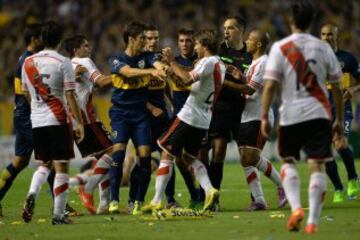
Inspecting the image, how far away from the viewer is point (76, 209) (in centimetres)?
1614

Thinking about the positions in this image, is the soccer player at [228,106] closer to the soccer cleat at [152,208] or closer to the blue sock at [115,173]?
the blue sock at [115,173]

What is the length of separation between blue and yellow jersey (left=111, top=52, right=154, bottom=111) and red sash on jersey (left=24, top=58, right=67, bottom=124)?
1655mm

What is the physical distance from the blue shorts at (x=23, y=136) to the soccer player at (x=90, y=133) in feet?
2.23

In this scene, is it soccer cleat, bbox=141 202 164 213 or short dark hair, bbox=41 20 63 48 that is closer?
short dark hair, bbox=41 20 63 48

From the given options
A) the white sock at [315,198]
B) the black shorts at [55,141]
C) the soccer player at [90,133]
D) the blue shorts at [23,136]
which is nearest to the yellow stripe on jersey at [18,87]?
the blue shorts at [23,136]

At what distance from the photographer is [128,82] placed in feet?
49.1

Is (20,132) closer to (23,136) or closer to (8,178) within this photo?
(23,136)

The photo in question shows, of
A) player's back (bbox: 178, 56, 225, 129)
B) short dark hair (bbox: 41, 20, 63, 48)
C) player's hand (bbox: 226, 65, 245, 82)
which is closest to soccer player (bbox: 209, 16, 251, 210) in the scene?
player's hand (bbox: 226, 65, 245, 82)

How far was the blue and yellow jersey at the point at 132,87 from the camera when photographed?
14781 millimetres

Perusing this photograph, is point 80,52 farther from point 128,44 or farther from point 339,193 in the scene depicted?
point 339,193

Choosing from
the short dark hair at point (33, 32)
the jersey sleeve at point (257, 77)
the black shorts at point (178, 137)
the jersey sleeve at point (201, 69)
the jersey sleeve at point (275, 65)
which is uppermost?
the short dark hair at point (33, 32)

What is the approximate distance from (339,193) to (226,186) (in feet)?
13.8

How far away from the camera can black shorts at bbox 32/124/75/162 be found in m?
13.2

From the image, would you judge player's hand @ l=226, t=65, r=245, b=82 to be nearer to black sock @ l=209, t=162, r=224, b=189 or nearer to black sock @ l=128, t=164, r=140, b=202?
black sock @ l=209, t=162, r=224, b=189
